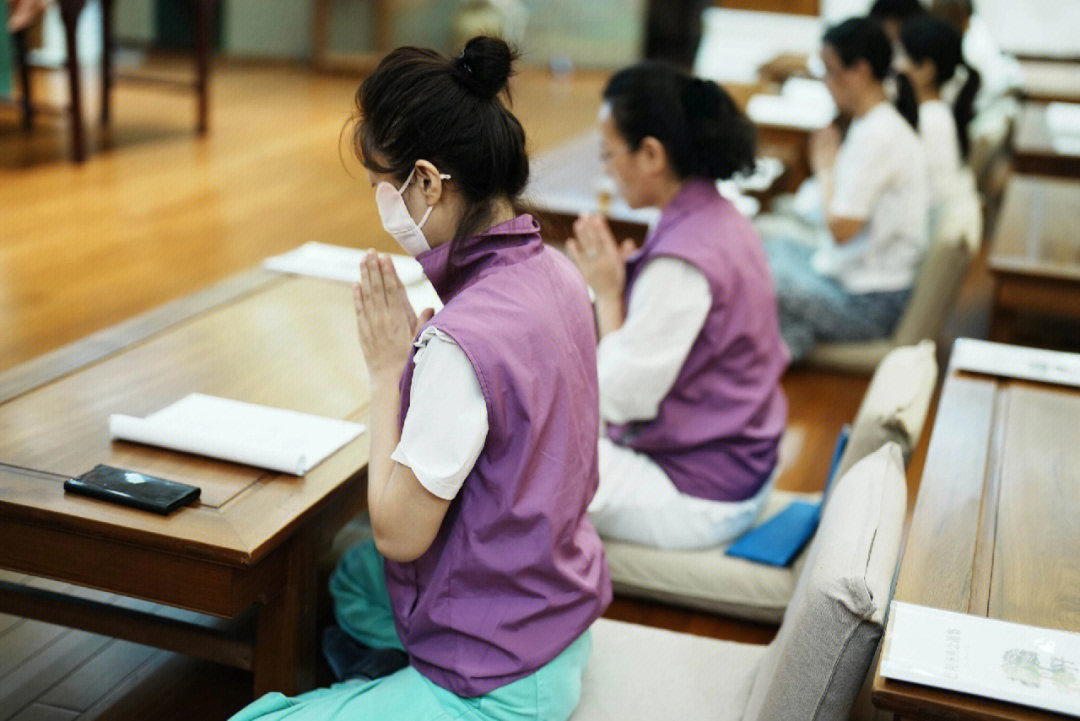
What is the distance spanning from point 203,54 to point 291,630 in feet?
15.9

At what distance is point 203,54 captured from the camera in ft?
19.6

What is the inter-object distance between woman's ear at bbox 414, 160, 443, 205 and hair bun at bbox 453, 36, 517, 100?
0.10m

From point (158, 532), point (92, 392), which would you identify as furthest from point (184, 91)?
point (158, 532)

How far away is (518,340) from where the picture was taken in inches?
54.7

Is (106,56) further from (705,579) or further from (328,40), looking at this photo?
(705,579)

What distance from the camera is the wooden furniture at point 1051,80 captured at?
19.3 ft

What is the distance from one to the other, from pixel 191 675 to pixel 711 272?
3.38 feet

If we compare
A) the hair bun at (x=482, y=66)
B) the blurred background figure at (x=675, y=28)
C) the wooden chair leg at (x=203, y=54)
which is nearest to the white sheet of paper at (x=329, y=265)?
the hair bun at (x=482, y=66)

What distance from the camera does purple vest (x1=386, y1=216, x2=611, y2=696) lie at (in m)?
1.39

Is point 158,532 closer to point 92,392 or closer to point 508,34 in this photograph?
point 92,392

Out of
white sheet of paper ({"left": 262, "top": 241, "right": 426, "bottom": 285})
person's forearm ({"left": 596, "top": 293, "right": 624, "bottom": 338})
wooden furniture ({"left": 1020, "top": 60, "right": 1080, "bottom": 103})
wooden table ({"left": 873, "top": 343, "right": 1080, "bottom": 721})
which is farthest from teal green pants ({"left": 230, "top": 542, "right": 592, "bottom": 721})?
wooden furniture ({"left": 1020, "top": 60, "right": 1080, "bottom": 103})

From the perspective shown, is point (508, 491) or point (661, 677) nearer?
point (508, 491)

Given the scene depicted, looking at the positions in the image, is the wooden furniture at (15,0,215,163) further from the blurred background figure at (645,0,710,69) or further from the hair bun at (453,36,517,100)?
the hair bun at (453,36,517,100)

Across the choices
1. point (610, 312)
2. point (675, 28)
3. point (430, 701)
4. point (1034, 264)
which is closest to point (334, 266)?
point (610, 312)
